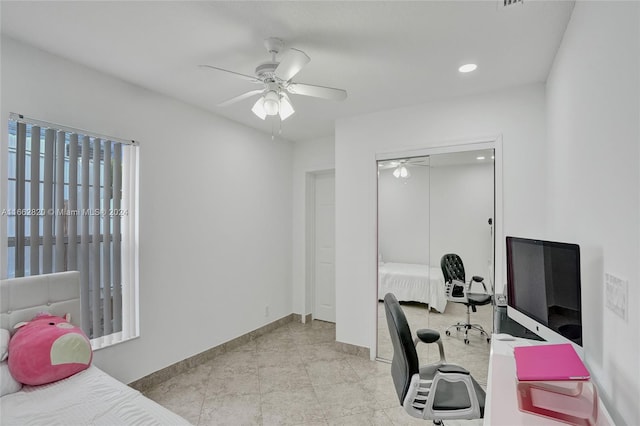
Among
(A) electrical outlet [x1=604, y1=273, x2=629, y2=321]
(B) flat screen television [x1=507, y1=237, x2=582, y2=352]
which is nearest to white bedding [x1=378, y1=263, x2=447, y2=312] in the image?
(B) flat screen television [x1=507, y1=237, x2=582, y2=352]

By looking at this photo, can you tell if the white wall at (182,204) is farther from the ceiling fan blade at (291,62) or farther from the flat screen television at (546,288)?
the flat screen television at (546,288)

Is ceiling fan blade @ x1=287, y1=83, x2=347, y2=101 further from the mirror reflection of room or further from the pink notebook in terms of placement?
the pink notebook

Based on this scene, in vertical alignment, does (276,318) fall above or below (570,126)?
below

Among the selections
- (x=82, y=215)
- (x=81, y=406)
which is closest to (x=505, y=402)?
(x=81, y=406)

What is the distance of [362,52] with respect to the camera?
2.22m

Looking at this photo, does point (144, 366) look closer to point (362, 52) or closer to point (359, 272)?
point (359, 272)

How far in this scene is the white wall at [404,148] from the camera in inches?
107

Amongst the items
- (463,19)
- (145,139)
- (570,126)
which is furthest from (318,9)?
(145,139)

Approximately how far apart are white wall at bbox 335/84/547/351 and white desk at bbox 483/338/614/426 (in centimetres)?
147

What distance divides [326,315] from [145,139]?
3.31 metres

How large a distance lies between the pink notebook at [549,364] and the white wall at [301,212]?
3.62 m

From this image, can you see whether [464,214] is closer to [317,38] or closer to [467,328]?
[467,328]

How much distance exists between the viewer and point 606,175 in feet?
4.20

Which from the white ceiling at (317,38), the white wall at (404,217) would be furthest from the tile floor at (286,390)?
the white ceiling at (317,38)
